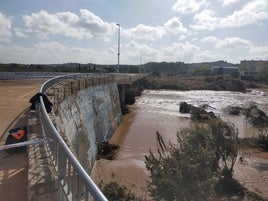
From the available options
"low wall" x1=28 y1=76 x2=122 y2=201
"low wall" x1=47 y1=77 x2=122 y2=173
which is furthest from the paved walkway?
"low wall" x1=47 y1=77 x2=122 y2=173

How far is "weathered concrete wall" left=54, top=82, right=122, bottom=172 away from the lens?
15.1 meters

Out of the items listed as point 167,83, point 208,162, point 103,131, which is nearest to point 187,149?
point 208,162

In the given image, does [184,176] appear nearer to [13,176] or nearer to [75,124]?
[75,124]

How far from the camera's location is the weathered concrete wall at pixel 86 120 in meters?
15.1

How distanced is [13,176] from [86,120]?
1346 cm

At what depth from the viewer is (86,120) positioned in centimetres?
2028

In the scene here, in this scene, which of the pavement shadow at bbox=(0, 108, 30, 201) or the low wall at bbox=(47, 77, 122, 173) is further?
the low wall at bbox=(47, 77, 122, 173)

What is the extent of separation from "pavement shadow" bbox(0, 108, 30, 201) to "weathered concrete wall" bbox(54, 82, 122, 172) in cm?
258

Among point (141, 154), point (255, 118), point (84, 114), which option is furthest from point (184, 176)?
point (255, 118)

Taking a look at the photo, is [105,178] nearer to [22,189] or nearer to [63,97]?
[63,97]

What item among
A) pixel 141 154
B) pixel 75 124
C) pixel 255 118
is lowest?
pixel 141 154

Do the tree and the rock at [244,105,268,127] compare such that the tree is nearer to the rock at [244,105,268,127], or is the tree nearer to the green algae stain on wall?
the green algae stain on wall

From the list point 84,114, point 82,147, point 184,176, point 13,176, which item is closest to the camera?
point 13,176

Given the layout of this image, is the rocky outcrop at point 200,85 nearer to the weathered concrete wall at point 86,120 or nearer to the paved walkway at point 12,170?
the weathered concrete wall at point 86,120
